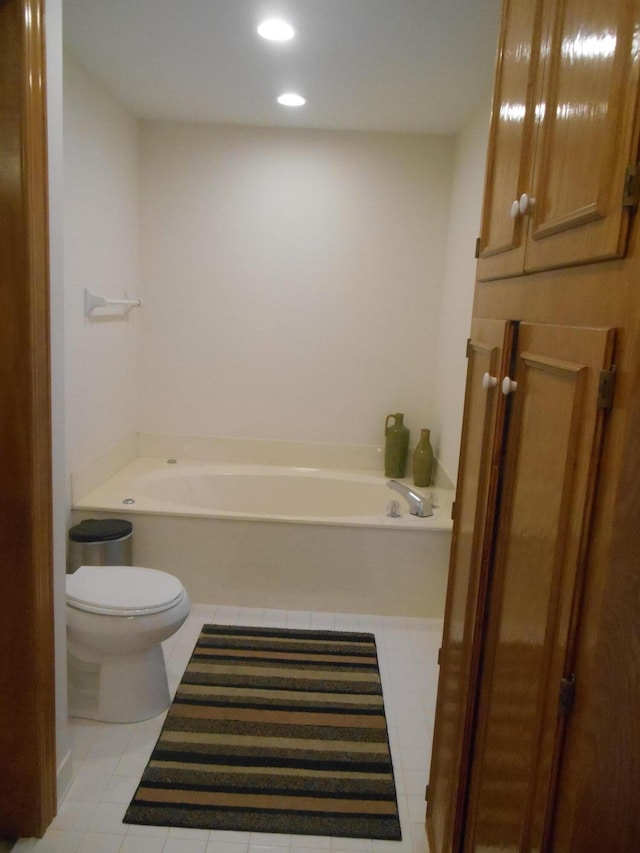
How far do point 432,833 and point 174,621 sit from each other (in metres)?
1.01

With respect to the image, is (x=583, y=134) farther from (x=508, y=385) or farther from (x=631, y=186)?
(x=508, y=385)

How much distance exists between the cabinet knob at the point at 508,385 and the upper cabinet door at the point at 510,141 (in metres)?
0.20

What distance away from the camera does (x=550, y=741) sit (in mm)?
890

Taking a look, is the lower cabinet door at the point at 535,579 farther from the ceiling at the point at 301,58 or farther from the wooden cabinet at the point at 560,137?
the ceiling at the point at 301,58

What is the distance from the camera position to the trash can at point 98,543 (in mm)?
2783

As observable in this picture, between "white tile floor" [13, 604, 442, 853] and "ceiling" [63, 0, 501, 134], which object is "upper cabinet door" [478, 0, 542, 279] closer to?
"ceiling" [63, 0, 501, 134]

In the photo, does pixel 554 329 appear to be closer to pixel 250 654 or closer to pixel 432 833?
pixel 432 833

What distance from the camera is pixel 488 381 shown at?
1.28 meters

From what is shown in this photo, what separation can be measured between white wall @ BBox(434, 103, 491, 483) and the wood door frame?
6.67 ft

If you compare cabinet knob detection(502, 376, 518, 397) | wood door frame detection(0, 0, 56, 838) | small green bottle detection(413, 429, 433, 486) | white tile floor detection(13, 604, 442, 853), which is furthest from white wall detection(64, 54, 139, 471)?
cabinet knob detection(502, 376, 518, 397)

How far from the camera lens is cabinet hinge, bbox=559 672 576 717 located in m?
0.83

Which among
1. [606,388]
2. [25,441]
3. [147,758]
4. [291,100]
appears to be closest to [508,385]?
[606,388]

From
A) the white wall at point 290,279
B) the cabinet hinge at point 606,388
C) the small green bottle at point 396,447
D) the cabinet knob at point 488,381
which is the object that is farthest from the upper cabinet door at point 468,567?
the white wall at point 290,279

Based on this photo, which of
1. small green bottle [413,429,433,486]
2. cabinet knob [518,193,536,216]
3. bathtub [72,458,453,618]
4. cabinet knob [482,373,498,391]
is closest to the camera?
cabinet knob [518,193,536,216]
